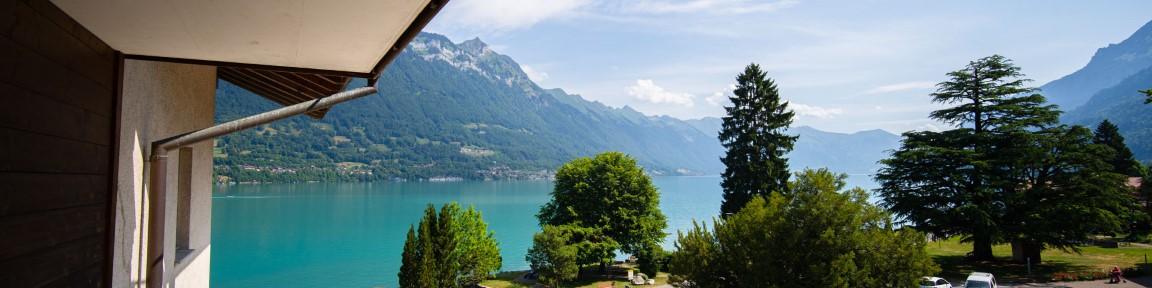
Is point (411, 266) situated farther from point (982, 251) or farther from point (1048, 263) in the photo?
point (1048, 263)

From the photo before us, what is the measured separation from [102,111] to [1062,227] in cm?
2899

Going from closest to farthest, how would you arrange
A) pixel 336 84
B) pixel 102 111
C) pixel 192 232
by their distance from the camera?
pixel 102 111 < pixel 336 84 < pixel 192 232

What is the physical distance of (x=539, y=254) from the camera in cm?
2489

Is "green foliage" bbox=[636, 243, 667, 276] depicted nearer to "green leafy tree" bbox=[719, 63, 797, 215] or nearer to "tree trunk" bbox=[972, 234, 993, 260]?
"green leafy tree" bbox=[719, 63, 797, 215]

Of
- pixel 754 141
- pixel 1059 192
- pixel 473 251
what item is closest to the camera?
pixel 473 251

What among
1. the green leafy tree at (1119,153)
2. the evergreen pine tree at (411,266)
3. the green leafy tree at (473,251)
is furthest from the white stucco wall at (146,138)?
the green leafy tree at (1119,153)

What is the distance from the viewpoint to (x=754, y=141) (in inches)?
1266

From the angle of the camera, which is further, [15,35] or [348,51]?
[348,51]

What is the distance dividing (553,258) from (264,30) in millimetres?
21036

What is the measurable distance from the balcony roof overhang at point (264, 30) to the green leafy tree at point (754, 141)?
93.1 ft

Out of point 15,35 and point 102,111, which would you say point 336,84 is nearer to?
point 102,111

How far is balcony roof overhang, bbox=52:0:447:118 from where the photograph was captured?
3.15 metres

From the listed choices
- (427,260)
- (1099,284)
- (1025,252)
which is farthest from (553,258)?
(1025,252)

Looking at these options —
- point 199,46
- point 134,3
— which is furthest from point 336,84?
point 134,3
